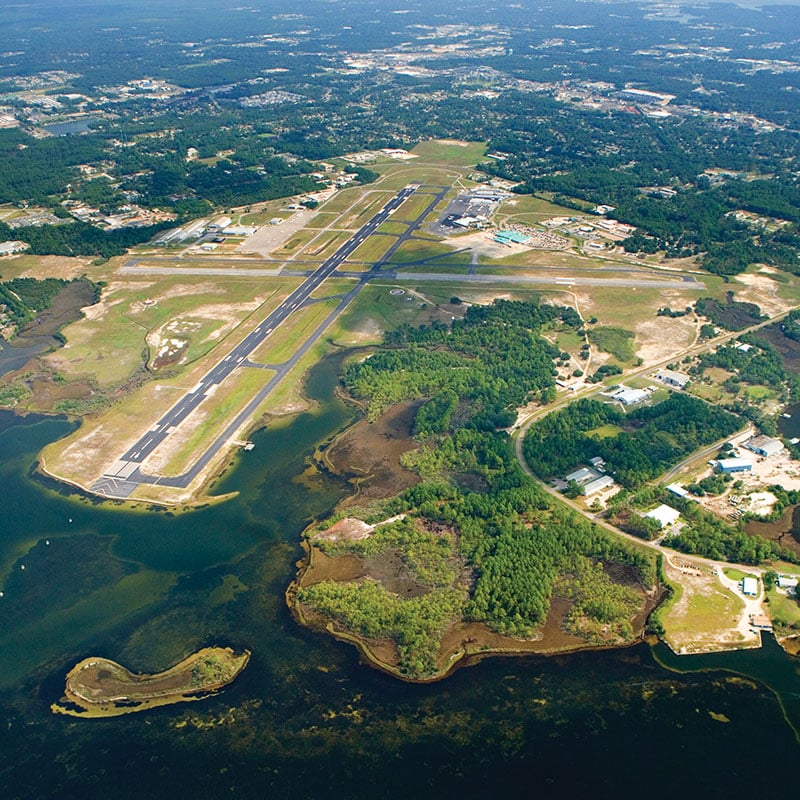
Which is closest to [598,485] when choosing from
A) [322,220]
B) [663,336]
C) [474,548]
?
[474,548]

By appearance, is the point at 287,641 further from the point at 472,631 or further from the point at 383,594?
the point at 472,631

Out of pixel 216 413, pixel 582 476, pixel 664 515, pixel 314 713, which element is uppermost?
pixel 664 515

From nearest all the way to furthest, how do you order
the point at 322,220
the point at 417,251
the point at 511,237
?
the point at 417,251 < the point at 511,237 < the point at 322,220

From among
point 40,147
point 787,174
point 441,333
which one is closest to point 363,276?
point 441,333

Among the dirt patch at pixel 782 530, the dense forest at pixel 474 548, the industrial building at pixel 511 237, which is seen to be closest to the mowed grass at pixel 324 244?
the industrial building at pixel 511 237

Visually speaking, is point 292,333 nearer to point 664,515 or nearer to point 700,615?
point 664,515

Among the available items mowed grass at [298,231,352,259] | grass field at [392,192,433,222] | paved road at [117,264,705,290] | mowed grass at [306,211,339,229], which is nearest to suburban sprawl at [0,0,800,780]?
paved road at [117,264,705,290]
